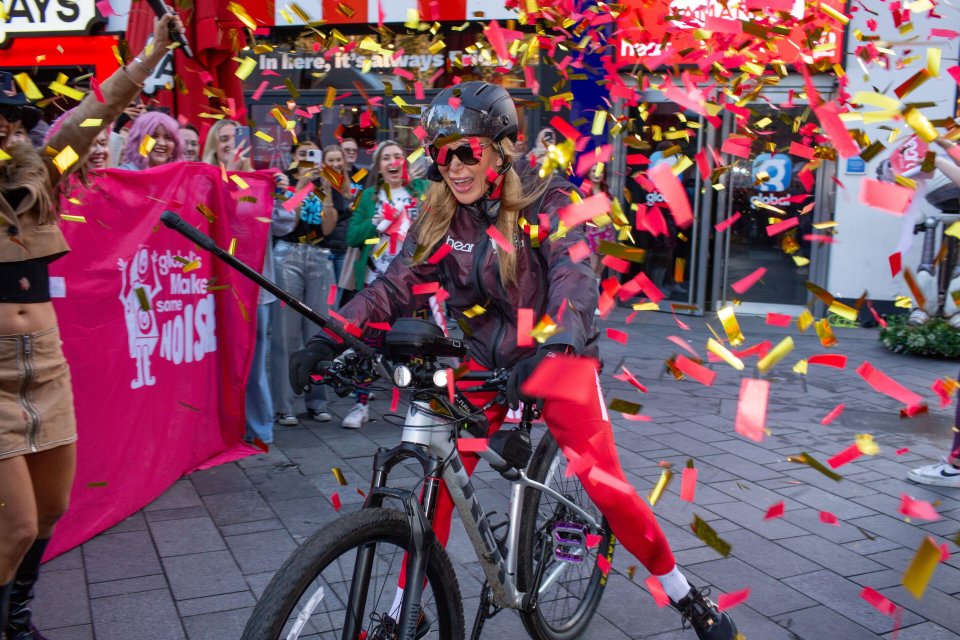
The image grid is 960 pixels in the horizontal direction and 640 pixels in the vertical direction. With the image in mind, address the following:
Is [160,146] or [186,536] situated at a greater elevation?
[160,146]

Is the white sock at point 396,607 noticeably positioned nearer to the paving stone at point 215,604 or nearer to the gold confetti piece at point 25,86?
the paving stone at point 215,604

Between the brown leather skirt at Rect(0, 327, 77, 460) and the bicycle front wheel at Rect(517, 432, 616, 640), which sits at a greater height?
the brown leather skirt at Rect(0, 327, 77, 460)

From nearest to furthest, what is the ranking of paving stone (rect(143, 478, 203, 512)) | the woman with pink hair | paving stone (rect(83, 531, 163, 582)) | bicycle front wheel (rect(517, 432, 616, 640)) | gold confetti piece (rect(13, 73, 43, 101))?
bicycle front wheel (rect(517, 432, 616, 640)) < gold confetti piece (rect(13, 73, 43, 101)) < paving stone (rect(83, 531, 163, 582)) < paving stone (rect(143, 478, 203, 512)) < the woman with pink hair

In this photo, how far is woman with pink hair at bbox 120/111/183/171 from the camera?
225 inches

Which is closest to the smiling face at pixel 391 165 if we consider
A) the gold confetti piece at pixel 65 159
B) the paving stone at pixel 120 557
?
the paving stone at pixel 120 557

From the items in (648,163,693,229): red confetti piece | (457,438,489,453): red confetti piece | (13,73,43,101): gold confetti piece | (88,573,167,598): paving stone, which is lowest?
(88,573,167,598): paving stone

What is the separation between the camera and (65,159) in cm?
320

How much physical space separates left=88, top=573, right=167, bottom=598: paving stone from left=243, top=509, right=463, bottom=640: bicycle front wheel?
1427mm

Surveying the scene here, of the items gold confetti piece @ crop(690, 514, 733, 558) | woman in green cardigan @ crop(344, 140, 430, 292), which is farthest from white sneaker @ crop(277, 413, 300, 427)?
gold confetti piece @ crop(690, 514, 733, 558)

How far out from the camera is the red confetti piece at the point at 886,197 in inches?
98.5

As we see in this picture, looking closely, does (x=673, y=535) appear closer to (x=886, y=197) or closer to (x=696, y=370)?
(x=696, y=370)

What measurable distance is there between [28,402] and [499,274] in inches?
63.1

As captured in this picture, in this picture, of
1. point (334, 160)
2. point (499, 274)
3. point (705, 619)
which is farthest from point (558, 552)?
point (334, 160)

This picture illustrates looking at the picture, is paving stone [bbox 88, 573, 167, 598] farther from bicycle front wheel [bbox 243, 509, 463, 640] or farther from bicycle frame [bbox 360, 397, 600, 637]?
bicycle frame [bbox 360, 397, 600, 637]
